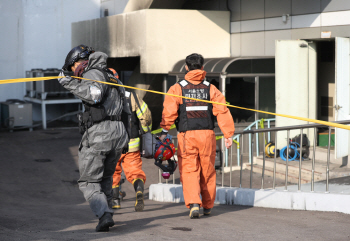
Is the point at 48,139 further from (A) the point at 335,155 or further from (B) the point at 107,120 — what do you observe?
(B) the point at 107,120

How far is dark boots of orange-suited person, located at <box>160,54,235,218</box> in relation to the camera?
5.34 metres

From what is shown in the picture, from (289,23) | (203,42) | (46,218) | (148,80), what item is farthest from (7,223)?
(148,80)

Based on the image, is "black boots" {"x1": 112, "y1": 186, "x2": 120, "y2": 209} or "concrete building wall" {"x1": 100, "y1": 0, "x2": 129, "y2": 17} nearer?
"black boots" {"x1": 112, "y1": 186, "x2": 120, "y2": 209}

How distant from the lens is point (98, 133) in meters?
4.38

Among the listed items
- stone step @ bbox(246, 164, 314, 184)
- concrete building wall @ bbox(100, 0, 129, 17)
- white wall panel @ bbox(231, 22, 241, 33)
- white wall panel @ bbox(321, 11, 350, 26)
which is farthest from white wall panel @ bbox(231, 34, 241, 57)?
concrete building wall @ bbox(100, 0, 129, 17)

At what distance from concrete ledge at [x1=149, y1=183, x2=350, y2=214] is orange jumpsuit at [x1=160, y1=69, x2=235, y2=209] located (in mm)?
1044

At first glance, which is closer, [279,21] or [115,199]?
[115,199]

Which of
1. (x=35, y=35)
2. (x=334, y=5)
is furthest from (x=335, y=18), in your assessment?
(x=35, y=35)

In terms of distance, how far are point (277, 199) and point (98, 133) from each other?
275cm

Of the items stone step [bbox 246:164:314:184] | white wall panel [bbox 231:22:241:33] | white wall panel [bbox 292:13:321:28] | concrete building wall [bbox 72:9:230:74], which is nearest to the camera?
stone step [bbox 246:164:314:184]

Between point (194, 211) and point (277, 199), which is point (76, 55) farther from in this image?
point (277, 199)

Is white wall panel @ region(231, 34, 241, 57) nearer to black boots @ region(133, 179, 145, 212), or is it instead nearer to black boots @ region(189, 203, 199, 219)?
black boots @ region(133, 179, 145, 212)

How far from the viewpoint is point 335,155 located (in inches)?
353

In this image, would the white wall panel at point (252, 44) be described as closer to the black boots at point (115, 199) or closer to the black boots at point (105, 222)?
the black boots at point (115, 199)
